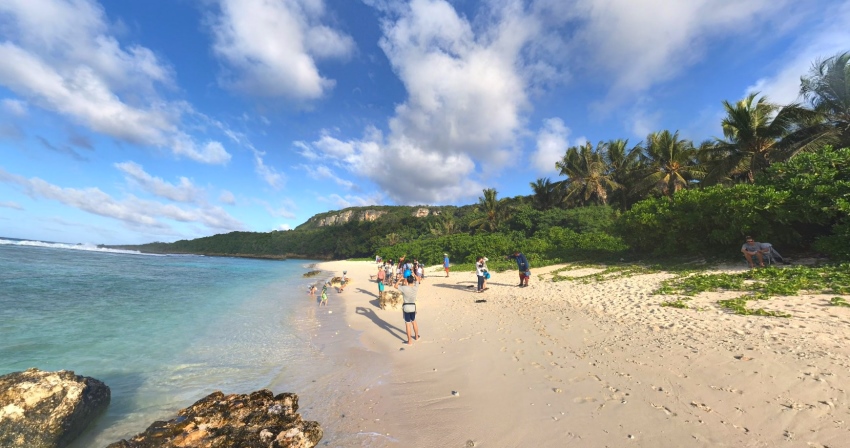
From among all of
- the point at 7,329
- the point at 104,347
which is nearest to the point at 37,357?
the point at 104,347

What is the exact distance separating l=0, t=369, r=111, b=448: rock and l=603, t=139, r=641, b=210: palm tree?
130 feet

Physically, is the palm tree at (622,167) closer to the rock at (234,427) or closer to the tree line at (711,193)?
the tree line at (711,193)

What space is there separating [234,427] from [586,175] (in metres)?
40.1

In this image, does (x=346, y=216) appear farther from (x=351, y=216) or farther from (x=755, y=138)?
(x=755, y=138)

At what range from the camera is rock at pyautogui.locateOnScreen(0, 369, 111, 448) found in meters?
4.11

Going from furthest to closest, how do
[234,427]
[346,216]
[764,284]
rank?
[346,216] → [764,284] → [234,427]

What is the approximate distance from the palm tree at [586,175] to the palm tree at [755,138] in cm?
1357

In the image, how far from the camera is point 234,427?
3895 millimetres

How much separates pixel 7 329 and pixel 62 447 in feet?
29.5

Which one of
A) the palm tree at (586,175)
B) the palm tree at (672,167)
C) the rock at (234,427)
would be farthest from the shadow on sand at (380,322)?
the palm tree at (586,175)

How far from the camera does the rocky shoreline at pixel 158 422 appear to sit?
145 inches

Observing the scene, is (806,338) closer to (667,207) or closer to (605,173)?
(667,207)

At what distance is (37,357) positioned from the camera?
737cm

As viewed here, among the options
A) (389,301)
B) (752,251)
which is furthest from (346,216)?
(752,251)
